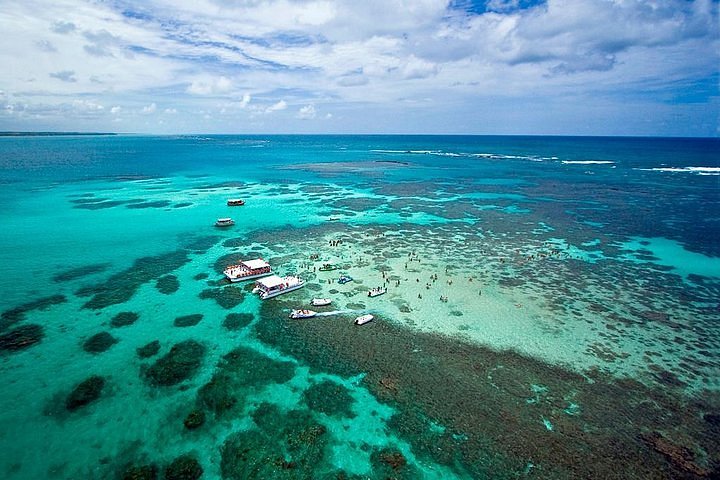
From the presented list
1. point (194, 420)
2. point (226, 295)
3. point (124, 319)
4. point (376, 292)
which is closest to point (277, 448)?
point (194, 420)

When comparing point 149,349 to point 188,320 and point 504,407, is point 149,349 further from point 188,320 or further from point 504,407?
point 504,407

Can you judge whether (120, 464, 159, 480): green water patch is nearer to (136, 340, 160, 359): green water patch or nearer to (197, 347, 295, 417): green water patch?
(197, 347, 295, 417): green water patch

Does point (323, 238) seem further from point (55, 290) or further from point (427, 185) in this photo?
point (427, 185)

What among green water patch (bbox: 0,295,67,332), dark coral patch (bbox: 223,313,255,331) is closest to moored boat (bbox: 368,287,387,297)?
dark coral patch (bbox: 223,313,255,331)

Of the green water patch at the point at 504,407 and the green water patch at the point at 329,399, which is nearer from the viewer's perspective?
the green water patch at the point at 504,407

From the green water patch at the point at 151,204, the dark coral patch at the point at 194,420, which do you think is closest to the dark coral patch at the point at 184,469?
the dark coral patch at the point at 194,420

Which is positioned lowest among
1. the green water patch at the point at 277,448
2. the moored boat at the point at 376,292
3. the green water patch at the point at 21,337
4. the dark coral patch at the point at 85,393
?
the green water patch at the point at 277,448

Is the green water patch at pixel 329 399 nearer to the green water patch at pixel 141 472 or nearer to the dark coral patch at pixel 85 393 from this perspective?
the green water patch at pixel 141 472
